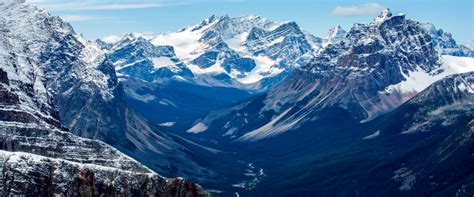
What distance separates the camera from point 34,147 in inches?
7475

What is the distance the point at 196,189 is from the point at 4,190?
93.0 ft

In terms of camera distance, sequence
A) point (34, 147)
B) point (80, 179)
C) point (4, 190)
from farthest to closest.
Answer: point (34, 147), point (80, 179), point (4, 190)

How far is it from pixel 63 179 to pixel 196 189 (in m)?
19.4

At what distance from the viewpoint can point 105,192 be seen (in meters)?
154

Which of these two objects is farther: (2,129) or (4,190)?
(2,129)

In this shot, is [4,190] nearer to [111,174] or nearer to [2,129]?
[111,174]

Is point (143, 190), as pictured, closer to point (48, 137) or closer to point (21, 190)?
point (21, 190)

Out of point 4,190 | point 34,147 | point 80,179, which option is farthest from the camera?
point 34,147

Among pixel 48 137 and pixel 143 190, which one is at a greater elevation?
pixel 48 137

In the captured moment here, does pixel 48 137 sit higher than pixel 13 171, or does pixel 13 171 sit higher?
pixel 48 137

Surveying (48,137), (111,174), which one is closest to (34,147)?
(48,137)

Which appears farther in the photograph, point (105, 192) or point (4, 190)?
point (105, 192)

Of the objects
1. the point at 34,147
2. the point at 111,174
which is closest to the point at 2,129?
the point at 34,147

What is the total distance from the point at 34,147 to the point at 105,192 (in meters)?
39.7
